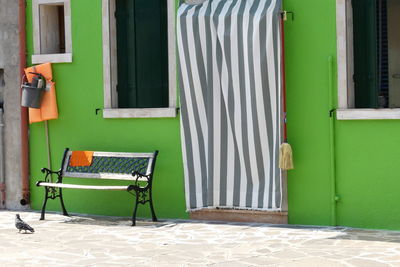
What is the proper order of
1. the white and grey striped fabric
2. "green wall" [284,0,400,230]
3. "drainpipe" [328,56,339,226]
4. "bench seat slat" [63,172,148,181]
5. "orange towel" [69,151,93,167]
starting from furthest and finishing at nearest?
"orange towel" [69,151,93,167] → "bench seat slat" [63,172,148,181] → the white and grey striped fabric → "drainpipe" [328,56,339,226] → "green wall" [284,0,400,230]

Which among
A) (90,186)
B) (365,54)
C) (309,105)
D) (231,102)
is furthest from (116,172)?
(365,54)

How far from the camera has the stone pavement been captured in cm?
762

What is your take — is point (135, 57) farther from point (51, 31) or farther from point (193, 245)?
point (193, 245)

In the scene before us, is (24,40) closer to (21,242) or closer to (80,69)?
(80,69)

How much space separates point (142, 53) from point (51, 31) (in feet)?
5.63

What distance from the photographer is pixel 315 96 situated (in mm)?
9539

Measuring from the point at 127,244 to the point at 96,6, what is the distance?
3.95 metres

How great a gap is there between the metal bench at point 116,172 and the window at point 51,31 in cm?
145

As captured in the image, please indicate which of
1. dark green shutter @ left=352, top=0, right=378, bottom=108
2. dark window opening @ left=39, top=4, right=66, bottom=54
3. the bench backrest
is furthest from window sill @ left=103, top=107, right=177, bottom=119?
dark green shutter @ left=352, top=0, right=378, bottom=108

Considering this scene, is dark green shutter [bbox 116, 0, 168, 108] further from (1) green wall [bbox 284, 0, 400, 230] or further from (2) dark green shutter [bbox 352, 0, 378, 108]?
(2) dark green shutter [bbox 352, 0, 378, 108]

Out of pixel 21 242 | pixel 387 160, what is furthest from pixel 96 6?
pixel 387 160

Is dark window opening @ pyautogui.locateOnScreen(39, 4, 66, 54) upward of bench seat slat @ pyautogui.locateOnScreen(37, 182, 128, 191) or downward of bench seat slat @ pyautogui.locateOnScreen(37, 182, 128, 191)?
upward

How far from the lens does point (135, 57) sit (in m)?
11.1

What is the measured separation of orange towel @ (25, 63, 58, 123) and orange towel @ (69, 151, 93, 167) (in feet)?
2.33
